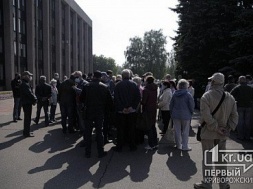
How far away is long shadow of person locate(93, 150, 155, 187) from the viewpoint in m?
5.67

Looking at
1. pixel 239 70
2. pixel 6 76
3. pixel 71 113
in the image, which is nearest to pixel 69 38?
pixel 6 76

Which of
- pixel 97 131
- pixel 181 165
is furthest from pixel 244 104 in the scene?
pixel 97 131

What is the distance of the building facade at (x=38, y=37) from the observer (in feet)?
119

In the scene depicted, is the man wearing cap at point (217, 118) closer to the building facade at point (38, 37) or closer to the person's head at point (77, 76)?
the person's head at point (77, 76)

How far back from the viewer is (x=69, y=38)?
60.8 m

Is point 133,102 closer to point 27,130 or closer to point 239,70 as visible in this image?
point 27,130

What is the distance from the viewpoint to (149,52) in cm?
8538

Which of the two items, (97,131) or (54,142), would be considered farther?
(54,142)

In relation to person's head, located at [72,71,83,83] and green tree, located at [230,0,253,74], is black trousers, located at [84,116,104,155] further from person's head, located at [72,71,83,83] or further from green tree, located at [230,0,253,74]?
green tree, located at [230,0,253,74]

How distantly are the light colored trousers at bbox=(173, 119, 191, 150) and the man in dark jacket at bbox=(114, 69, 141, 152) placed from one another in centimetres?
→ 109

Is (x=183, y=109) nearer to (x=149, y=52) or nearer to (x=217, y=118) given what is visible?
(x=217, y=118)

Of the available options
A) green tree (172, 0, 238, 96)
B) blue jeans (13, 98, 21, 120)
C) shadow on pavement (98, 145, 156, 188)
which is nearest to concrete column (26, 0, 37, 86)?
green tree (172, 0, 238, 96)

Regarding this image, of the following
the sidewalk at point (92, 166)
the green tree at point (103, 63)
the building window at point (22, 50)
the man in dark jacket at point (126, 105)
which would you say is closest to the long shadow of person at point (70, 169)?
the sidewalk at point (92, 166)

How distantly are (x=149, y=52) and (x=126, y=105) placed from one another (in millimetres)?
78911
